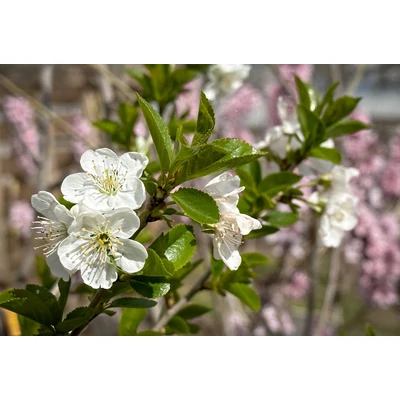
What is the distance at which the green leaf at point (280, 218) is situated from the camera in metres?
0.73

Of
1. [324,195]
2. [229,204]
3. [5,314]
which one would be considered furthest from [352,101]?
[5,314]

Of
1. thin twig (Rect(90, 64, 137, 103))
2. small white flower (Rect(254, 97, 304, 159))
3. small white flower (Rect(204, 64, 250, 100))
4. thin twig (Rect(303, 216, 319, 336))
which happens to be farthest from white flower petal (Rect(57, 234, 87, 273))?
thin twig (Rect(303, 216, 319, 336))

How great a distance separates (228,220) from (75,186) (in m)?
0.17

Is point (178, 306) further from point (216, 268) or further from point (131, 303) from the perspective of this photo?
point (131, 303)

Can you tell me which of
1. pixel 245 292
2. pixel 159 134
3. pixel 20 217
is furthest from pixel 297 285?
pixel 159 134

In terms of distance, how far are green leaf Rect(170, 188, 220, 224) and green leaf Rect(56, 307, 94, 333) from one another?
0.50ft

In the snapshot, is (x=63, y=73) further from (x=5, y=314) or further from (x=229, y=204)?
(x=229, y=204)

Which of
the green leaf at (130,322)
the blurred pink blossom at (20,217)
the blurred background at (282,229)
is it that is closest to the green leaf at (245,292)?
the green leaf at (130,322)

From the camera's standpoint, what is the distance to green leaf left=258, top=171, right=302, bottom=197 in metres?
0.70

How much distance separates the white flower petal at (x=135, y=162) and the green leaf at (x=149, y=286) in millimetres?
107

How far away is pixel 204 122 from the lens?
0.49m

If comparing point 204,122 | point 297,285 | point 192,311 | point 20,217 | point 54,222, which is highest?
point 204,122

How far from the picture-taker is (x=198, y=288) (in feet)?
2.44

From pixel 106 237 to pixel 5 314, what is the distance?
2.19 ft
